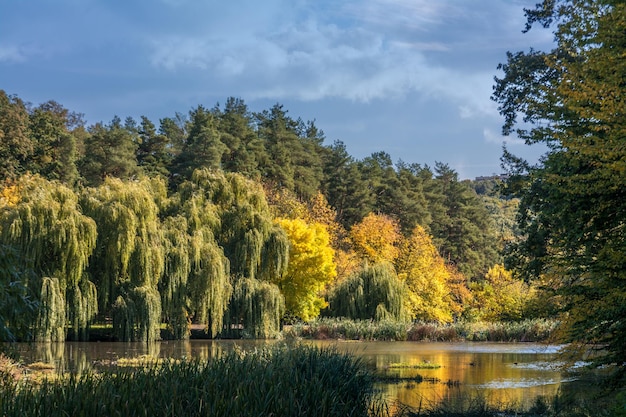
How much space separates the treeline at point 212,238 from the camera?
24641mm

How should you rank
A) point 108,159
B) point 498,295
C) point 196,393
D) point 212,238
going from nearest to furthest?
point 196,393
point 212,238
point 108,159
point 498,295

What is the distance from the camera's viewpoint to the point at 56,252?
24.5m

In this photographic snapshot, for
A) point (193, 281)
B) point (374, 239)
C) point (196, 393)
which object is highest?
point (374, 239)

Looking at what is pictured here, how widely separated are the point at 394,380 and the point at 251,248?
46.6 ft

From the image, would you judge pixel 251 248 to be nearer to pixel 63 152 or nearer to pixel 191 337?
pixel 191 337

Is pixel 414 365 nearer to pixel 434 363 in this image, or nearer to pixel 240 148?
pixel 434 363

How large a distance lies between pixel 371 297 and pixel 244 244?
799 centimetres

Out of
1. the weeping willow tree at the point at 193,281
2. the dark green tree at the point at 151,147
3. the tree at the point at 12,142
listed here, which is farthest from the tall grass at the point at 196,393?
the dark green tree at the point at 151,147

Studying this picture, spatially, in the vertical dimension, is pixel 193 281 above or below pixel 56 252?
below

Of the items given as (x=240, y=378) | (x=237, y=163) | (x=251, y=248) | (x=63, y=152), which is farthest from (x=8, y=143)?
(x=240, y=378)

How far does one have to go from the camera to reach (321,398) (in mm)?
9250

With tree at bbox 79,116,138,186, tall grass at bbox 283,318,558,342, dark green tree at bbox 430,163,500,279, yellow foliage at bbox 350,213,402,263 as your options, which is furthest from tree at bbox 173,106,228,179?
dark green tree at bbox 430,163,500,279

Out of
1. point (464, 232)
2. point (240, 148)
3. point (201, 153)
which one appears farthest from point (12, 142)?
point (464, 232)

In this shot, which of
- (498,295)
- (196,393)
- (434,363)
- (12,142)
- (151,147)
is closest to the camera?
(196,393)
